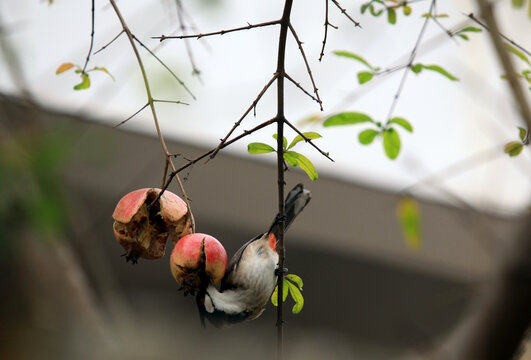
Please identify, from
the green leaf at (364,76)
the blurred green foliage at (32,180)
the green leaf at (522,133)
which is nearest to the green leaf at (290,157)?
the green leaf at (364,76)

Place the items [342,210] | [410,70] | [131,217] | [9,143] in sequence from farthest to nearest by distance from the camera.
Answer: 1. [342,210]
2. [9,143]
3. [410,70]
4. [131,217]

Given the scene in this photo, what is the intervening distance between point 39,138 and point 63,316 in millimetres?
803

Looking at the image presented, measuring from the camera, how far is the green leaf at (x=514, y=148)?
116 cm

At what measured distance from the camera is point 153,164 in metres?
3.13

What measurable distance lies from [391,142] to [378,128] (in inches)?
1.6

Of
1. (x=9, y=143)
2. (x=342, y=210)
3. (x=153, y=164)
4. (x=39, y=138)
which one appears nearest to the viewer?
(x=39, y=138)

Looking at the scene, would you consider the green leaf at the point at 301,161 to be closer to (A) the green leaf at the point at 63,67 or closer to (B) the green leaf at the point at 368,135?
(B) the green leaf at the point at 368,135

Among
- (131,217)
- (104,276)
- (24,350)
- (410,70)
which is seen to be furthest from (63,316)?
(410,70)

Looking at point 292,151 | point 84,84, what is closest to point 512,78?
point 292,151

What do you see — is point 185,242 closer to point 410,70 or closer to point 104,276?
point 410,70

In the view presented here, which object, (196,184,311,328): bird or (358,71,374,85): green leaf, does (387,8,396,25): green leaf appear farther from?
(196,184,311,328): bird

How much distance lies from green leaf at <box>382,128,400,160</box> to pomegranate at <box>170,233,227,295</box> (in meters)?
0.45

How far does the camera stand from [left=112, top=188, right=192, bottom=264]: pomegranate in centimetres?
106

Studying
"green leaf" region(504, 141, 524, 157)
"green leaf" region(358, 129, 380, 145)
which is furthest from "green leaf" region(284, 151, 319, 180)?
"green leaf" region(504, 141, 524, 157)
